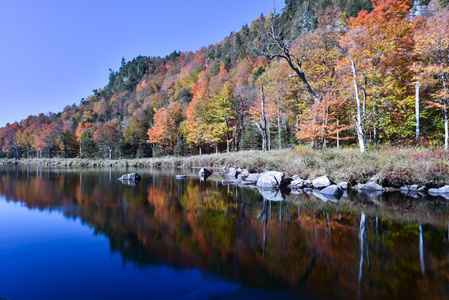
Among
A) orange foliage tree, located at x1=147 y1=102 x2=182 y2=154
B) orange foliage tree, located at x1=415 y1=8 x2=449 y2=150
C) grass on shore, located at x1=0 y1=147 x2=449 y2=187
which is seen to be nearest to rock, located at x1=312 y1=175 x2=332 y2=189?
grass on shore, located at x1=0 y1=147 x2=449 y2=187

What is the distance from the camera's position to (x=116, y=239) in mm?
6168

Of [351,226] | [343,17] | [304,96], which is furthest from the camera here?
[343,17]

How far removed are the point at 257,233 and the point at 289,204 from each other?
370 cm

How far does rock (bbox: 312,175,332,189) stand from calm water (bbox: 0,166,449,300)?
301 centimetres

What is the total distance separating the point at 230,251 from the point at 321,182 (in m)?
9.15

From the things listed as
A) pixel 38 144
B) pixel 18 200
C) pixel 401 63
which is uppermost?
pixel 401 63

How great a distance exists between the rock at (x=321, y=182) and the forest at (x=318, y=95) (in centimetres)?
437

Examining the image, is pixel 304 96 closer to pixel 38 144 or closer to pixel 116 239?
pixel 116 239

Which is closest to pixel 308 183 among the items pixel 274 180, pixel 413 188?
pixel 274 180

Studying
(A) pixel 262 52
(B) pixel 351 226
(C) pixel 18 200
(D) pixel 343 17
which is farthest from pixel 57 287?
(D) pixel 343 17

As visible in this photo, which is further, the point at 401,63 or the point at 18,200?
the point at 401,63

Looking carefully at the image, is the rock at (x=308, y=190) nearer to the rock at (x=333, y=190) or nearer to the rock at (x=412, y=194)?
the rock at (x=333, y=190)

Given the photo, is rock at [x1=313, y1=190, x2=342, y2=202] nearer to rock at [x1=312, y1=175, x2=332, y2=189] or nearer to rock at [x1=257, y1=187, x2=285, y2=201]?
rock at [x1=312, y1=175, x2=332, y2=189]

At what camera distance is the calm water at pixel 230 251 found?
12.5 ft
